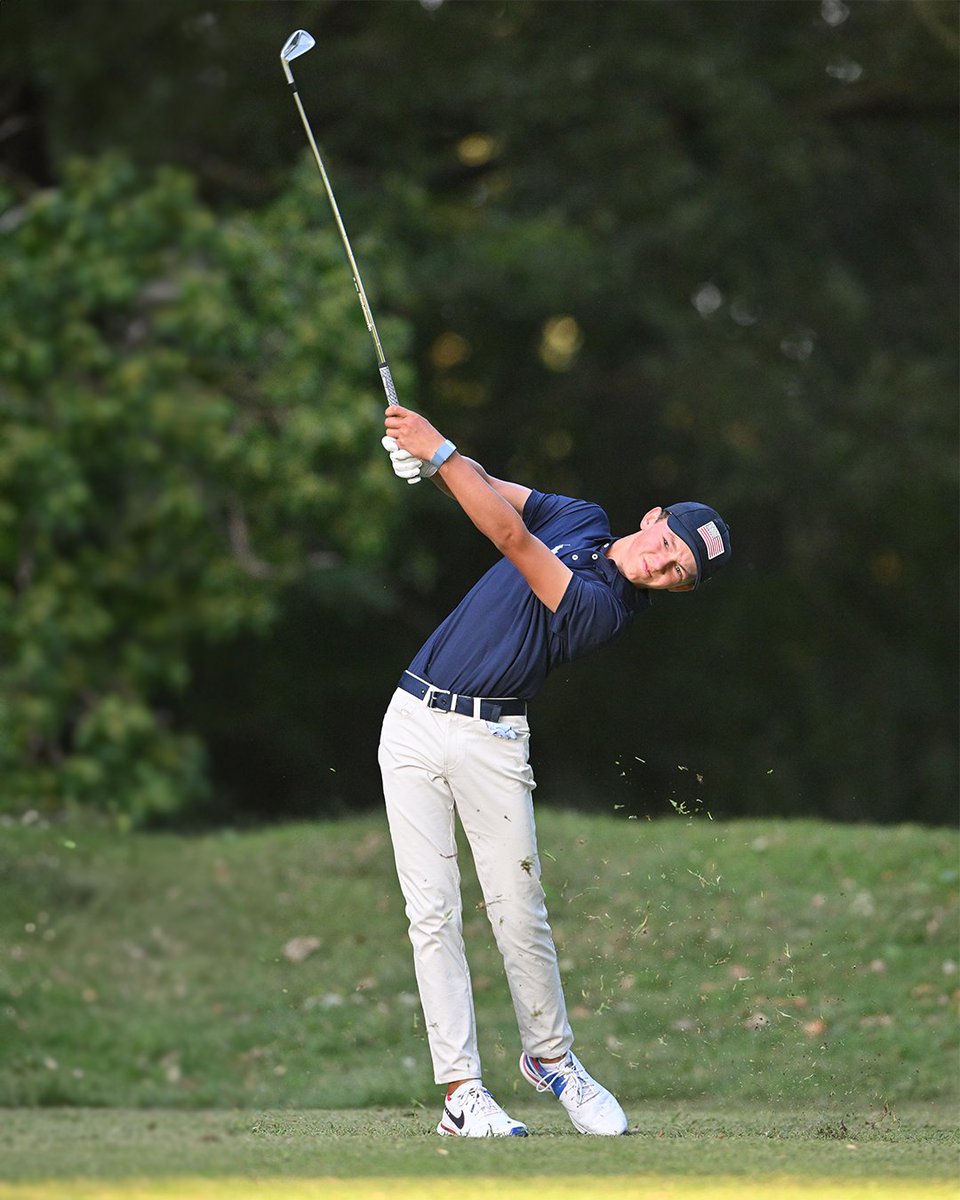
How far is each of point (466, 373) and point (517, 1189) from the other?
16117mm

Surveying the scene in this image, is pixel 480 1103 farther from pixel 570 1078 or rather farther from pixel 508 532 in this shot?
pixel 508 532

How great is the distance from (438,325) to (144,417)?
19.7 feet

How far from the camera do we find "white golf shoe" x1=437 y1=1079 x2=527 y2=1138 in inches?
209

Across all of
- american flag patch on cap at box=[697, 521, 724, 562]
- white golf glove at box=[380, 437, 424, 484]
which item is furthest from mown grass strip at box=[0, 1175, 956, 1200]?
white golf glove at box=[380, 437, 424, 484]

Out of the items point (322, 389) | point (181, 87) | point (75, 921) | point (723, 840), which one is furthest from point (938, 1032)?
point (181, 87)

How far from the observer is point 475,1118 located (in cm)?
531

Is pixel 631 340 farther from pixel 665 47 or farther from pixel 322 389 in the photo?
pixel 322 389

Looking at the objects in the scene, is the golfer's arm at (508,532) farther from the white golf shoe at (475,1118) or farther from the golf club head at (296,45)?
the golf club head at (296,45)

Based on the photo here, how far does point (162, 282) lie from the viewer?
545 inches

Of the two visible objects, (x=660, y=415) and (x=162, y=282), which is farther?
(x=660, y=415)

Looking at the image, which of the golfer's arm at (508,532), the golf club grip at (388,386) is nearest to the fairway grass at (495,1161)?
the golfer's arm at (508,532)

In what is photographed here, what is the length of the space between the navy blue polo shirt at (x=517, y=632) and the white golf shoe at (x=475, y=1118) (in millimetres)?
1205

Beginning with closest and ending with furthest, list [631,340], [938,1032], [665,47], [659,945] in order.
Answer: [938,1032], [659,945], [665,47], [631,340]

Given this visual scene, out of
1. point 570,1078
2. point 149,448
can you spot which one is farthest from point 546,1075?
point 149,448
